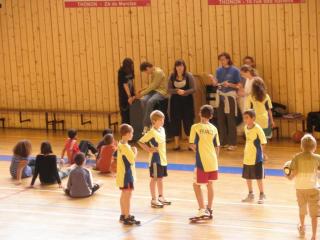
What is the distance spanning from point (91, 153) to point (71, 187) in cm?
306

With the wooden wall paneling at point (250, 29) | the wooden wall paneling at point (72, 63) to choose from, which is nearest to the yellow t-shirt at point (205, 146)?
the wooden wall paneling at point (250, 29)

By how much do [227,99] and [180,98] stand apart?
952mm

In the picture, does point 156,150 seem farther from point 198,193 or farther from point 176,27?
point 176,27

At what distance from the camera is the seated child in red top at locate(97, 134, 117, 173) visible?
13844 mm

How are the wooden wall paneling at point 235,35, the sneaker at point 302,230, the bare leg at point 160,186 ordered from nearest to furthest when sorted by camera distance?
1. the sneaker at point 302,230
2. the bare leg at point 160,186
3. the wooden wall paneling at point 235,35

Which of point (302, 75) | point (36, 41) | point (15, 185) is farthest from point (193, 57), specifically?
point (15, 185)

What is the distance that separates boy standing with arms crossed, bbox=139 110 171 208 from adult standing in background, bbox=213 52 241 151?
4.25 metres

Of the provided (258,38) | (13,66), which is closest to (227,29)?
(258,38)

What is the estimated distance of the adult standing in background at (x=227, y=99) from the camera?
15.4m

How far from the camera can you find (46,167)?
1309 centimetres

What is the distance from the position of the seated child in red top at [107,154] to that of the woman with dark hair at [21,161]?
50.2 inches

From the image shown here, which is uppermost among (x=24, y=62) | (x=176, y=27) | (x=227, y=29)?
(x=176, y=27)

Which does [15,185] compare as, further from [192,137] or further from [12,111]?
[12,111]

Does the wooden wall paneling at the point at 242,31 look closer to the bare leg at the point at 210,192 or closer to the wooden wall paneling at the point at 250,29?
the wooden wall paneling at the point at 250,29
